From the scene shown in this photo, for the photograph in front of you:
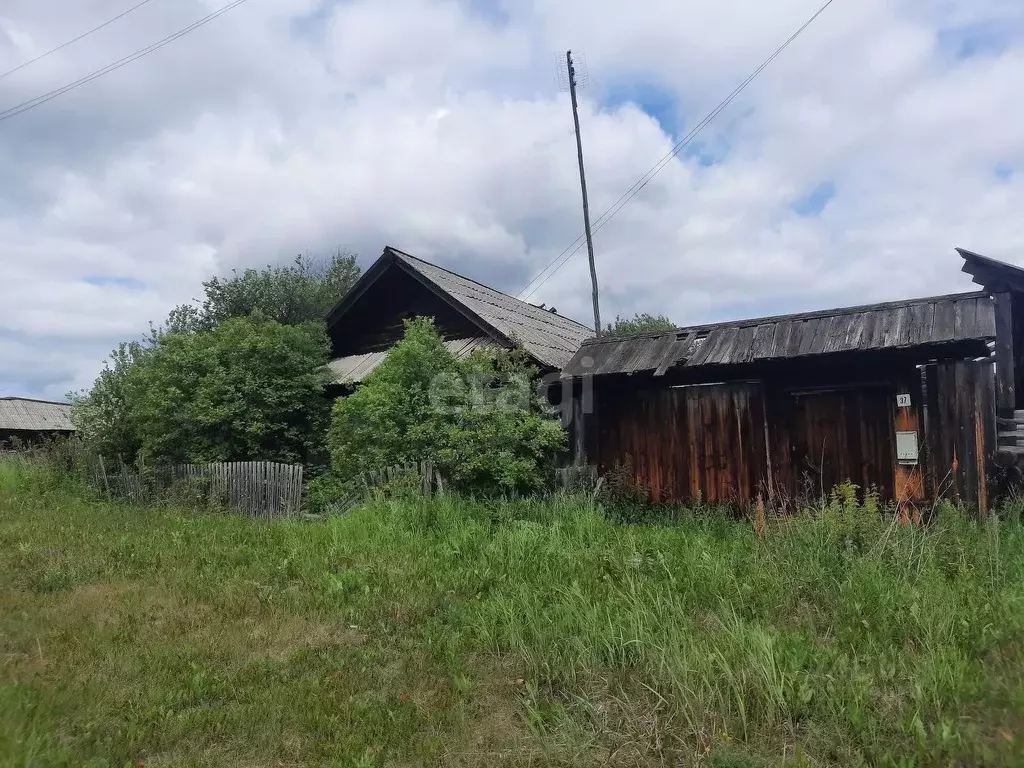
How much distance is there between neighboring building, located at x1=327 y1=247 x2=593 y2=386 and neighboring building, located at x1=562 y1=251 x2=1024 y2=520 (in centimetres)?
194

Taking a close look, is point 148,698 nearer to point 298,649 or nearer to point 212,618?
point 298,649

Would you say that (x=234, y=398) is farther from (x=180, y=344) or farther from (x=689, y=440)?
(x=689, y=440)

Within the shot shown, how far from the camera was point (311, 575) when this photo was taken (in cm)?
596

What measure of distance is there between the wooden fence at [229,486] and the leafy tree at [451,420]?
107cm

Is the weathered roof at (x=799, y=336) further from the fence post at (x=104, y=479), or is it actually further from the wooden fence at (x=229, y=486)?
the fence post at (x=104, y=479)

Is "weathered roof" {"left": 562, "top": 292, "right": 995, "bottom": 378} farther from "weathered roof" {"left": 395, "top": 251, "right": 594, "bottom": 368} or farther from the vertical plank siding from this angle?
"weathered roof" {"left": 395, "top": 251, "right": 594, "bottom": 368}

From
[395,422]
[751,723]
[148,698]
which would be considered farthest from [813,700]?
[395,422]

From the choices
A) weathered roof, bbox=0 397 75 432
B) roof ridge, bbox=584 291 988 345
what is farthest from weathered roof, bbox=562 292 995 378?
weathered roof, bbox=0 397 75 432

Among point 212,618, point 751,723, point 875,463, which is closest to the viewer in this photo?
point 751,723

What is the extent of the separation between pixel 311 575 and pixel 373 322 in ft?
30.5

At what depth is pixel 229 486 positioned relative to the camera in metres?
10.6

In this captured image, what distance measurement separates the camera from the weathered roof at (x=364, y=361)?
11547mm

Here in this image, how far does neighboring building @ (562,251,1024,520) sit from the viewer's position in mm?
6789

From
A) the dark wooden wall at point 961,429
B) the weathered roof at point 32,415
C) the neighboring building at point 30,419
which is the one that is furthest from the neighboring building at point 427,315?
the weathered roof at point 32,415
